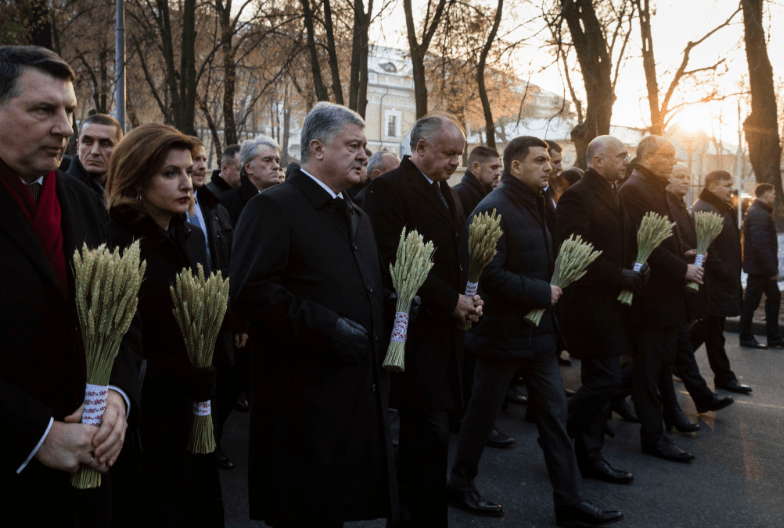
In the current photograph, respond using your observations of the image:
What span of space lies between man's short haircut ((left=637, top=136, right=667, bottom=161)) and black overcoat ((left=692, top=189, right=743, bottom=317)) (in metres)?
2.31

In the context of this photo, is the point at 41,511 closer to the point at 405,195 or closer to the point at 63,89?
the point at 63,89

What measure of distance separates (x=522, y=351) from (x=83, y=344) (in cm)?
278

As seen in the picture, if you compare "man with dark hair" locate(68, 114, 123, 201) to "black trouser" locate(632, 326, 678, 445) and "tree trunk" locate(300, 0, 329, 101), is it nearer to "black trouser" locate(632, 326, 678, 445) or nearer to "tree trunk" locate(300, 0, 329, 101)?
"black trouser" locate(632, 326, 678, 445)

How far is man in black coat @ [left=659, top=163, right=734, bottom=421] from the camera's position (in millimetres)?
6098

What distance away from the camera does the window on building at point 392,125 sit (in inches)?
2564

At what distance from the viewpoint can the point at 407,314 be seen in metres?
3.21

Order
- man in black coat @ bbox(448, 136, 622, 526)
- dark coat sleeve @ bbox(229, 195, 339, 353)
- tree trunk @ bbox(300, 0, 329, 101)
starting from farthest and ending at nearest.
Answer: tree trunk @ bbox(300, 0, 329, 101), man in black coat @ bbox(448, 136, 622, 526), dark coat sleeve @ bbox(229, 195, 339, 353)

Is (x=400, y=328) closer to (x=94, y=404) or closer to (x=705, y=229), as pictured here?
(x=94, y=404)

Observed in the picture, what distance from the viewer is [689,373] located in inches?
247

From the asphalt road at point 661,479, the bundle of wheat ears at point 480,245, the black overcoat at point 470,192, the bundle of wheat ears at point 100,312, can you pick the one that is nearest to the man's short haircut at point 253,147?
the black overcoat at point 470,192

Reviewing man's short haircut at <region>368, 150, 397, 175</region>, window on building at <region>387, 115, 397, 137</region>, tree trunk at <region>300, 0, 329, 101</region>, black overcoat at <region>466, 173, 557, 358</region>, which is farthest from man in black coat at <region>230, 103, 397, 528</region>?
window on building at <region>387, 115, 397, 137</region>

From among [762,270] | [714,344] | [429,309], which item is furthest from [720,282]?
[429,309]

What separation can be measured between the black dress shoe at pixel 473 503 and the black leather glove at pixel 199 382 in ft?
6.98

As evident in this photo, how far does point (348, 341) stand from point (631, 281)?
2.72 metres
